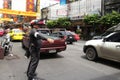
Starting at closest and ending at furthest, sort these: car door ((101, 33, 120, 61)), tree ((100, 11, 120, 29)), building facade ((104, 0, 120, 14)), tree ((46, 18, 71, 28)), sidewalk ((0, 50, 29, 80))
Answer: sidewalk ((0, 50, 29, 80))
car door ((101, 33, 120, 61))
tree ((100, 11, 120, 29))
building facade ((104, 0, 120, 14))
tree ((46, 18, 71, 28))

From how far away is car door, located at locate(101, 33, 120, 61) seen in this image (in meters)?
8.35

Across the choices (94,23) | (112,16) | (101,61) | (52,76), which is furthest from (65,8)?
(52,76)

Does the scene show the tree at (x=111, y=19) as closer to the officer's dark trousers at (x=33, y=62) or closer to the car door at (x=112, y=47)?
the car door at (x=112, y=47)

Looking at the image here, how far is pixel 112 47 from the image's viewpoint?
855cm

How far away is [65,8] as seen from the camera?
38312 millimetres

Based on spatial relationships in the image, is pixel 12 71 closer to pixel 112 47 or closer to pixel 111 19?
pixel 112 47

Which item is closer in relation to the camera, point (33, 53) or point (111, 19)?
point (33, 53)

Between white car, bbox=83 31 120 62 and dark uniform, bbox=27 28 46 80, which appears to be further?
white car, bbox=83 31 120 62

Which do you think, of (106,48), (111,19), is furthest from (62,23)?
(106,48)

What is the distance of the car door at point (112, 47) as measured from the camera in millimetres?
8346

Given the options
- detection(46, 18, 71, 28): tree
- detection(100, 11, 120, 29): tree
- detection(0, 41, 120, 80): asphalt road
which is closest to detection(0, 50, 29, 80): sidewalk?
detection(0, 41, 120, 80): asphalt road

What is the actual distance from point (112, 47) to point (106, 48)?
0.35 m

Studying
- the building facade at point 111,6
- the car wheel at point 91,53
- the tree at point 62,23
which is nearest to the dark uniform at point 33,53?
the car wheel at point 91,53

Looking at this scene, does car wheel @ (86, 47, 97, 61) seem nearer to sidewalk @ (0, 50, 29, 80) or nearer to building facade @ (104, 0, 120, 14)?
sidewalk @ (0, 50, 29, 80)
